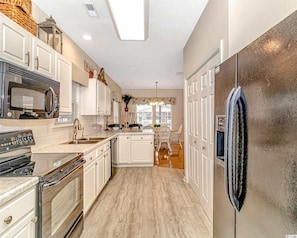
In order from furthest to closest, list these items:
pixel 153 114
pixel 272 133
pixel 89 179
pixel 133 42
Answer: pixel 153 114
pixel 133 42
pixel 89 179
pixel 272 133

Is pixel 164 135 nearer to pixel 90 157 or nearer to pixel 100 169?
pixel 100 169

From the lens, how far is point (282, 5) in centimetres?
151

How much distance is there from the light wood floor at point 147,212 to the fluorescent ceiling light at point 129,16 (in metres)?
2.27

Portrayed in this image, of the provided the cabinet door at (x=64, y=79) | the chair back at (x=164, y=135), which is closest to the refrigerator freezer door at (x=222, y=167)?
the cabinet door at (x=64, y=79)

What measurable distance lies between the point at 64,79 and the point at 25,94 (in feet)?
3.72

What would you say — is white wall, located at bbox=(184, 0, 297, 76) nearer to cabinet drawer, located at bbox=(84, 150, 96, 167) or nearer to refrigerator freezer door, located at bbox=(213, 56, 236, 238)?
refrigerator freezer door, located at bbox=(213, 56, 236, 238)

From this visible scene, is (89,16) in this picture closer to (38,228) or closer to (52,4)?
(52,4)

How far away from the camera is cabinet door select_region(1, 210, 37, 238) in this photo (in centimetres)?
119

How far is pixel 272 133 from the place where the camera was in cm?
97

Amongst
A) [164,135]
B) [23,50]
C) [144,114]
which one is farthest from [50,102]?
[144,114]

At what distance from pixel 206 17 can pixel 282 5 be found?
1426 millimetres

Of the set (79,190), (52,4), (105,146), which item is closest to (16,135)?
(79,190)

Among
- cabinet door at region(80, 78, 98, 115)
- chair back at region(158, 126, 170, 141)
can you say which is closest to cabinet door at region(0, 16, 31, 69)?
cabinet door at region(80, 78, 98, 115)

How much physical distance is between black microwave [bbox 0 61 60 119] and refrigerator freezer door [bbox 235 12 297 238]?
4.95ft
